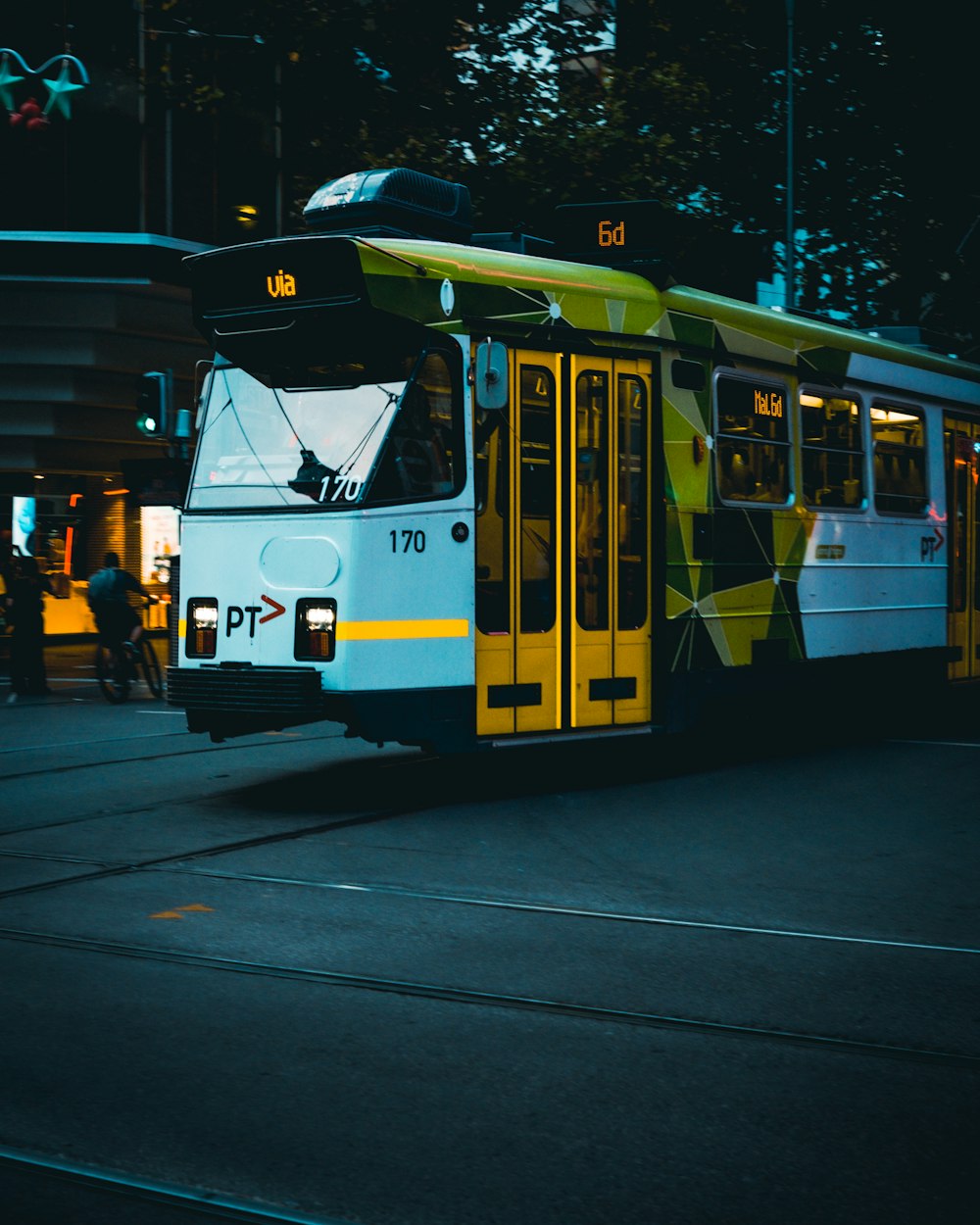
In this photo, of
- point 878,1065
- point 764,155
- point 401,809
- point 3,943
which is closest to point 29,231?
point 764,155

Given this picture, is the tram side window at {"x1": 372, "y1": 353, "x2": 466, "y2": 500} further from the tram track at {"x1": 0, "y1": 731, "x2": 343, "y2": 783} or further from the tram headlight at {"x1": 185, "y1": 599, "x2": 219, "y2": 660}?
the tram track at {"x1": 0, "y1": 731, "x2": 343, "y2": 783}

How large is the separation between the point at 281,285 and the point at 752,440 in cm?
400

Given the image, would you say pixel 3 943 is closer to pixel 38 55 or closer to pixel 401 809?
pixel 401 809

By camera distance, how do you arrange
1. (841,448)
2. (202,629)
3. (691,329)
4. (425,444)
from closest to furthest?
(425,444) → (202,629) → (691,329) → (841,448)

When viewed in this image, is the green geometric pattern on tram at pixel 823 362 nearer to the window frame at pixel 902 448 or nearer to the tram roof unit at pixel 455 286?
the tram roof unit at pixel 455 286

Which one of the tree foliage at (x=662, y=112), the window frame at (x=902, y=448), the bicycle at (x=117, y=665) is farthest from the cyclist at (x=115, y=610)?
the window frame at (x=902, y=448)

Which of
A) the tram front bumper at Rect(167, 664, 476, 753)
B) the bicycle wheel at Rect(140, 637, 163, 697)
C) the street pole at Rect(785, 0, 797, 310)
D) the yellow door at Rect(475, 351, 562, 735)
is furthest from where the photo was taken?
the street pole at Rect(785, 0, 797, 310)

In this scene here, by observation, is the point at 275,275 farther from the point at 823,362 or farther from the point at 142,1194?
the point at 142,1194

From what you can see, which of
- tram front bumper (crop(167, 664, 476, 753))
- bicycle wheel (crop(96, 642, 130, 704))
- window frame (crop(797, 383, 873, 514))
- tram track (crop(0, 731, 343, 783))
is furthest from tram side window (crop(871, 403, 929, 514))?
bicycle wheel (crop(96, 642, 130, 704))

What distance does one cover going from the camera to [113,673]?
17.2 metres

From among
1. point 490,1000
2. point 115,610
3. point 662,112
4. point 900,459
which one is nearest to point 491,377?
point 490,1000

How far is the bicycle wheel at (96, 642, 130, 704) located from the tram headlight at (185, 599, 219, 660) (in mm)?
7527

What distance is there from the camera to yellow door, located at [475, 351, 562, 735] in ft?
32.0

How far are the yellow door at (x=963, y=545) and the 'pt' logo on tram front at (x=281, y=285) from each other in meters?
7.63
